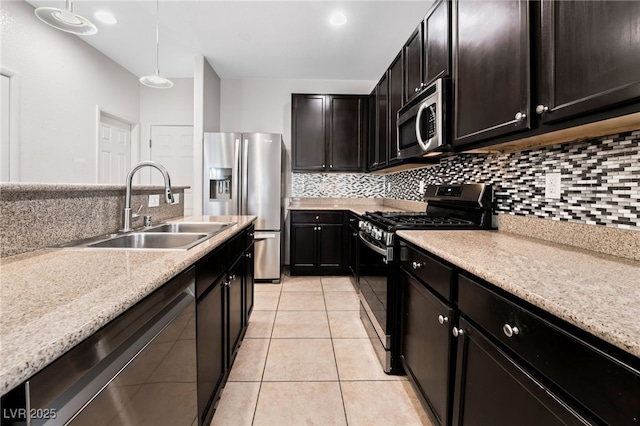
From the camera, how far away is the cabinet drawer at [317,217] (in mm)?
3869

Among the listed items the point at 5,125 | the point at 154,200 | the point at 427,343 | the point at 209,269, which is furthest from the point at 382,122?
the point at 5,125

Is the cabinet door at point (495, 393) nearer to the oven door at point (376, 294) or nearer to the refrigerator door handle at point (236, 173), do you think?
the oven door at point (376, 294)

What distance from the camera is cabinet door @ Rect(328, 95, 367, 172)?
406 centimetres

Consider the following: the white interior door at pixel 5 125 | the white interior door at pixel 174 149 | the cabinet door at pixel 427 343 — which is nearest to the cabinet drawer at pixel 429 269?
the cabinet door at pixel 427 343

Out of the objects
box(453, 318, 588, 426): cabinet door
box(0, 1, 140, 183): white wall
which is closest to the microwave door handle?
box(453, 318, 588, 426): cabinet door

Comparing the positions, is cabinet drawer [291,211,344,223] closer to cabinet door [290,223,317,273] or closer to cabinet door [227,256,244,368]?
cabinet door [290,223,317,273]

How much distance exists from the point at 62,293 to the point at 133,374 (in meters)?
0.25

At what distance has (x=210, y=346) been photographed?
1.40m

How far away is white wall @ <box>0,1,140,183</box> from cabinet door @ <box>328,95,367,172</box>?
9.63ft

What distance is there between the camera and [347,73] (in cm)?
421

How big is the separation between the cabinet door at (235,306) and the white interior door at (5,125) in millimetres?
2521

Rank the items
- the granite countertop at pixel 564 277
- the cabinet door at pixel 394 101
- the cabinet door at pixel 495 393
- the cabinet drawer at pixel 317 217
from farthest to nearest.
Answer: the cabinet drawer at pixel 317 217 → the cabinet door at pixel 394 101 → the cabinet door at pixel 495 393 → the granite countertop at pixel 564 277

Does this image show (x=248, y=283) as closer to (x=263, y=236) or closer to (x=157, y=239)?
(x=157, y=239)

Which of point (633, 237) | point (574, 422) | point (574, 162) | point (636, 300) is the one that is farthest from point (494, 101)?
point (574, 422)
